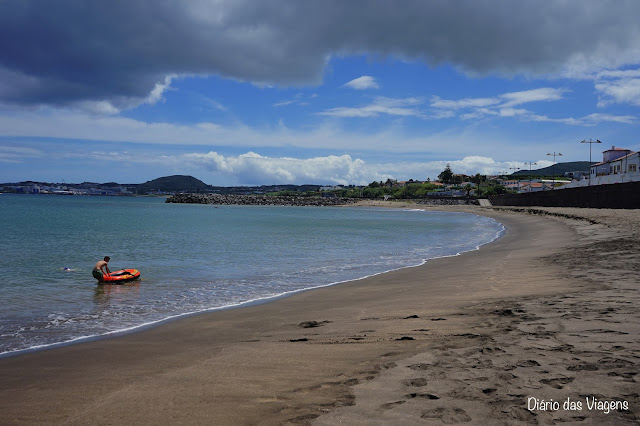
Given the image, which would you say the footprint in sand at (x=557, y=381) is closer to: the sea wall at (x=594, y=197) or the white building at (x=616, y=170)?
the sea wall at (x=594, y=197)

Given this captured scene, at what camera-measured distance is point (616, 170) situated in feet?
255

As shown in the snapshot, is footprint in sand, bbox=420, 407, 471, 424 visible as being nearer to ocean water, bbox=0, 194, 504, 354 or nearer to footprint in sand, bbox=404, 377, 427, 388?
footprint in sand, bbox=404, 377, 427, 388

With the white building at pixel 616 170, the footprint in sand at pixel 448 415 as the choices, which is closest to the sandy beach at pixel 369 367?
the footprint in sand at pixel 448 415

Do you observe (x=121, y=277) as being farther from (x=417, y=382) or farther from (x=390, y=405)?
(x=390, y=405)

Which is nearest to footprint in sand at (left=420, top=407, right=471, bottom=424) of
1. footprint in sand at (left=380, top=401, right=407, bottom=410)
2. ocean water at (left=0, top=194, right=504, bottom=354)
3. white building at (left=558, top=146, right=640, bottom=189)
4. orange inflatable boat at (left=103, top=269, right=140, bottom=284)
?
footprint in sand at (left=380, top=401, right=407, bottom=410)

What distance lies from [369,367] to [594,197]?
56.9 m

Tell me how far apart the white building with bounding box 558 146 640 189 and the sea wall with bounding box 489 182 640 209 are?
8.88 ft

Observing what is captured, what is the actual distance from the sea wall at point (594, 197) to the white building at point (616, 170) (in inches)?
107

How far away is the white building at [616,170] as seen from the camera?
5039 cm

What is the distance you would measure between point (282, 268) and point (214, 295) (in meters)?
5.91

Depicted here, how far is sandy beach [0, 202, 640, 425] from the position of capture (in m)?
4.10

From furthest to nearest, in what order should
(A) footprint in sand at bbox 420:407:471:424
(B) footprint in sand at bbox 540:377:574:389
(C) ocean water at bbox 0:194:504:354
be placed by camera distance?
1. (C) ocean water at bbox 0:194:504:354
2. (B) footprint in sand at bbox 540:377:574:389
3. (A) footprint in sand at bbox 420:407:471:424

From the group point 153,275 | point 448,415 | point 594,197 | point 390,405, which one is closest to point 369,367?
point 390,405

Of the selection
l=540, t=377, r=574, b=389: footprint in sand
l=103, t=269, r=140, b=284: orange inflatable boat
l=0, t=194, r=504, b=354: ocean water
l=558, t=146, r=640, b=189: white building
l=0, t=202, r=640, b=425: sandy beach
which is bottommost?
l=0, t=194, r=504, b=354: ocean water
